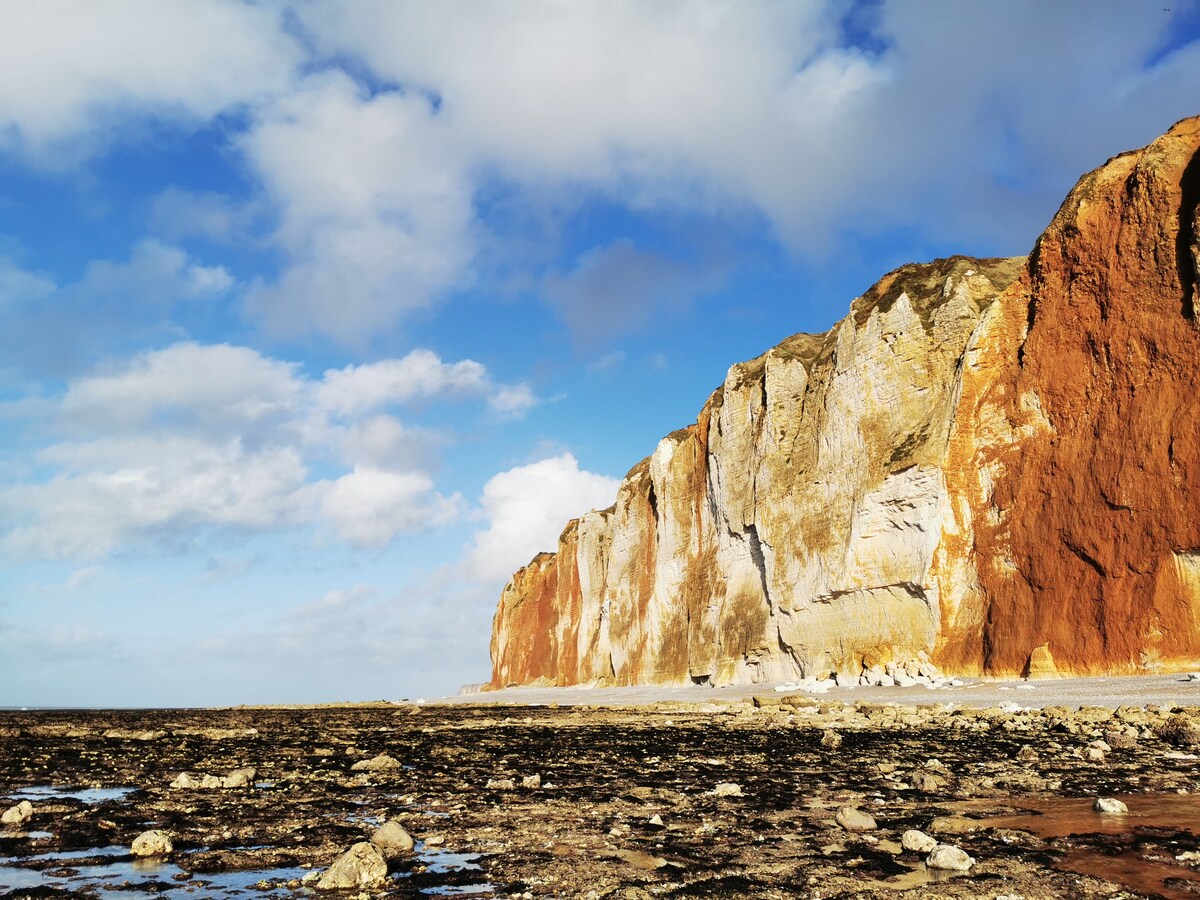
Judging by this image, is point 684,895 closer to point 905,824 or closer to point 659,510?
point 905,824

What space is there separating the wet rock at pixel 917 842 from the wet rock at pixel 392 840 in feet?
12.8

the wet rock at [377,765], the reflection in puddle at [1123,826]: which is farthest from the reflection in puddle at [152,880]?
the wet rock at [377,765]

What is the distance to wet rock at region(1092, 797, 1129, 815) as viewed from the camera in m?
7.59

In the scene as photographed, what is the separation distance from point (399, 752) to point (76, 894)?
11469 millimetres

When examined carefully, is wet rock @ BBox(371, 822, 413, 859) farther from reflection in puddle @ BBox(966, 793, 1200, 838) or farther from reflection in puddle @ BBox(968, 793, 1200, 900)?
reflection in puddle @ BBox(966, 793, 1200, 838)

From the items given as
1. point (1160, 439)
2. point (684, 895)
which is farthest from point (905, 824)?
point (1160, 439)

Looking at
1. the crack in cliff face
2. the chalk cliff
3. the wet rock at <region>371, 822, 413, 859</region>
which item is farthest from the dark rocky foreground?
the crack in cliff face

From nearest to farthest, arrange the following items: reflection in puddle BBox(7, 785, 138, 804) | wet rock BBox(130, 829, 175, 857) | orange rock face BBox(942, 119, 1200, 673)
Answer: wet rock BBox(130, 829, 175, 857), reflection in puddle BBox(7, 785, 138, 804), orange rock face BBox(942, 119, 1200, 673)

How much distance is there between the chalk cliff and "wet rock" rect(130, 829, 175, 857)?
2773cm

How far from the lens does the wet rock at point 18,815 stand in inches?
322

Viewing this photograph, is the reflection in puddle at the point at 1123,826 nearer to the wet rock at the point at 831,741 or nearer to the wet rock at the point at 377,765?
the wet rock at the point at 831,741

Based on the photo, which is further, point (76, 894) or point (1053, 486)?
point (1053, 486)

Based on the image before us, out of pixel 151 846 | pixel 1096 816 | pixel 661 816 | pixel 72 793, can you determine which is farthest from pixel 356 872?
pixel 72 793

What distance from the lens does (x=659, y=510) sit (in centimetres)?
6000
